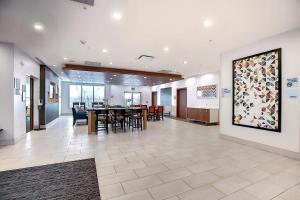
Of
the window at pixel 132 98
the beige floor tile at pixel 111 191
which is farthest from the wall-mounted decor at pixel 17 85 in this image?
the window at pixel 132 98

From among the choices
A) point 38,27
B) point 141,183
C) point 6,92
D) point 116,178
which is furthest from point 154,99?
point 141,183

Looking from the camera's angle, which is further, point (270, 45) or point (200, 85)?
Result: point (200, 85)

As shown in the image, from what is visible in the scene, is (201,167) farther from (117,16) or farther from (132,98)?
(132,98)

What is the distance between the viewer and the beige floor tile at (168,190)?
1.89m

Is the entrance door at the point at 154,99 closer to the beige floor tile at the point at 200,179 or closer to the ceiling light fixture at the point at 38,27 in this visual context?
the ceiling light fixture at the point at 38,27

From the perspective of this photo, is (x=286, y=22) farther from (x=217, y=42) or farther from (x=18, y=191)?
(x=18, y=191)

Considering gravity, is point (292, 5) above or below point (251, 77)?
above

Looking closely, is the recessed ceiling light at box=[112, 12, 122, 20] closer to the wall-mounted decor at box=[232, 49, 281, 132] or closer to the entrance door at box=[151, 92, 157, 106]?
the wall-mounted decor at box=[232, 49, 281, 132]

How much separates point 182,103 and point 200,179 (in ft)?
28.3

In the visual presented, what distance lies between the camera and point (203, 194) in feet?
6.30

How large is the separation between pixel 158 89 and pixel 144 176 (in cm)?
1184

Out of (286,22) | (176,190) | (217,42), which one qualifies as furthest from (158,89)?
(176,190)

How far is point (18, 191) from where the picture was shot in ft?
6.43

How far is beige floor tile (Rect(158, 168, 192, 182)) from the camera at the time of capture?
2.30 meters
